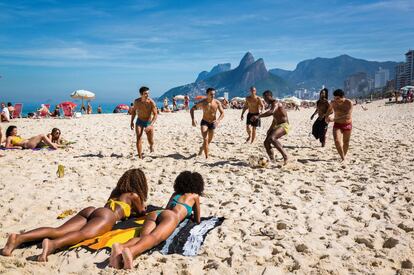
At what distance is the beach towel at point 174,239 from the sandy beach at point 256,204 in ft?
0.24

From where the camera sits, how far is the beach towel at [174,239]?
308 cm

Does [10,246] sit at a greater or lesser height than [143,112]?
lesser

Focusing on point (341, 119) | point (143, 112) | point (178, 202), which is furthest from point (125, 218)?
point (341, 119)

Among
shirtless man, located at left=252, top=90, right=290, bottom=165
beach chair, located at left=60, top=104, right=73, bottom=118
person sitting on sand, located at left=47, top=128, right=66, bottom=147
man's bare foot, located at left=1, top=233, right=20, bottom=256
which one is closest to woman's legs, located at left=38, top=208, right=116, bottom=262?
man's bare foot, located at left=1, top=233, right=20, bottom=256

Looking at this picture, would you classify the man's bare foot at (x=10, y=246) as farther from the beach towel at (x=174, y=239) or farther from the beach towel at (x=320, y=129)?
the beach towel at (x=320, y=129)

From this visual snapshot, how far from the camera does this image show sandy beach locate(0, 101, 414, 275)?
9.45 ft

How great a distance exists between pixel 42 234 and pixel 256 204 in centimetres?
248

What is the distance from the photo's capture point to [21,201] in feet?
14.7

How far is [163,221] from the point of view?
320cm

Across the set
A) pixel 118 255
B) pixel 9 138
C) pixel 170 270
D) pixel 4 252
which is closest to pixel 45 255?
pixel 4 252

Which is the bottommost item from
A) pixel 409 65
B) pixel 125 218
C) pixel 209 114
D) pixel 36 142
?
pixel 125 218

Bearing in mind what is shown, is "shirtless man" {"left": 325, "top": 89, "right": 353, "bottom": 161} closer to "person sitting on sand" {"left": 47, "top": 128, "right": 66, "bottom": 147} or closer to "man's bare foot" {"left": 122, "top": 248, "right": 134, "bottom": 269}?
"man's bare foot" {"left": 122, "top": 248, "right": 134, "bottom": 269}

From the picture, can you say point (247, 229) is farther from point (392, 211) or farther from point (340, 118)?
point (340, 118)

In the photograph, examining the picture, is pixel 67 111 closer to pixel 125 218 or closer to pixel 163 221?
pixel 125 218
